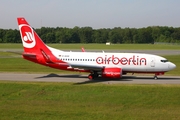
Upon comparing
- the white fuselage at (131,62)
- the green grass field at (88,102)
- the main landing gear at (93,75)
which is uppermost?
the white fuselage at (131,62)

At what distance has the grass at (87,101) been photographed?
2181 cm

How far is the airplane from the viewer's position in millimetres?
38206

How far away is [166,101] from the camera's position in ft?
86.6

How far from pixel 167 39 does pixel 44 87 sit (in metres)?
173

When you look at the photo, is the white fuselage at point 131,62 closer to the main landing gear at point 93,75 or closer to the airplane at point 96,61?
the airplane at point 96,61

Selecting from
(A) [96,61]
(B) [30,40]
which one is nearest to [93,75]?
(A) [96,61]

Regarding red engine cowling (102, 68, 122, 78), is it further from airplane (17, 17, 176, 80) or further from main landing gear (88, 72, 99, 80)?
main landing gear (88, 72, 99, 80)

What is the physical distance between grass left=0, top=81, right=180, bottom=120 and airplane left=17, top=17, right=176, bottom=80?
628 cm

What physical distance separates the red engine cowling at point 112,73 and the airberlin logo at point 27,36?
1055 centimetres

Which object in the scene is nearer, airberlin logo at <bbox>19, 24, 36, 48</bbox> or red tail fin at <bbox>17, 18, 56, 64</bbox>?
red tail fin at <bbox>17, 18, 56, 64</bbox>

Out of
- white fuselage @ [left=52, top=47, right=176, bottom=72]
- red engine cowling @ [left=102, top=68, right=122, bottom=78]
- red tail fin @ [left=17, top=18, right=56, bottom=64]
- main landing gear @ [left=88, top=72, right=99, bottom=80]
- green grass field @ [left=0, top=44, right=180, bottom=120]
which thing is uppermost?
red tail fin @ [left=17, top=18, right=56, bottom=64]

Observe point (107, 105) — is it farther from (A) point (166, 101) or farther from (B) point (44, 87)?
(B) point (44, 87)

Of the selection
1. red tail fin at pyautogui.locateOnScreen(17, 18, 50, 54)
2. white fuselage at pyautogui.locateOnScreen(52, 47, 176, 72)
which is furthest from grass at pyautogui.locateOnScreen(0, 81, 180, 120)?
red tail fin at pyautogui.locateOnScreen(17, 18, 50, 54)

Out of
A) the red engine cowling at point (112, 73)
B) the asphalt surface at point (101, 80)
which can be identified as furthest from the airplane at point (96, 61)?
the asphalt surface at point (101, 80)
